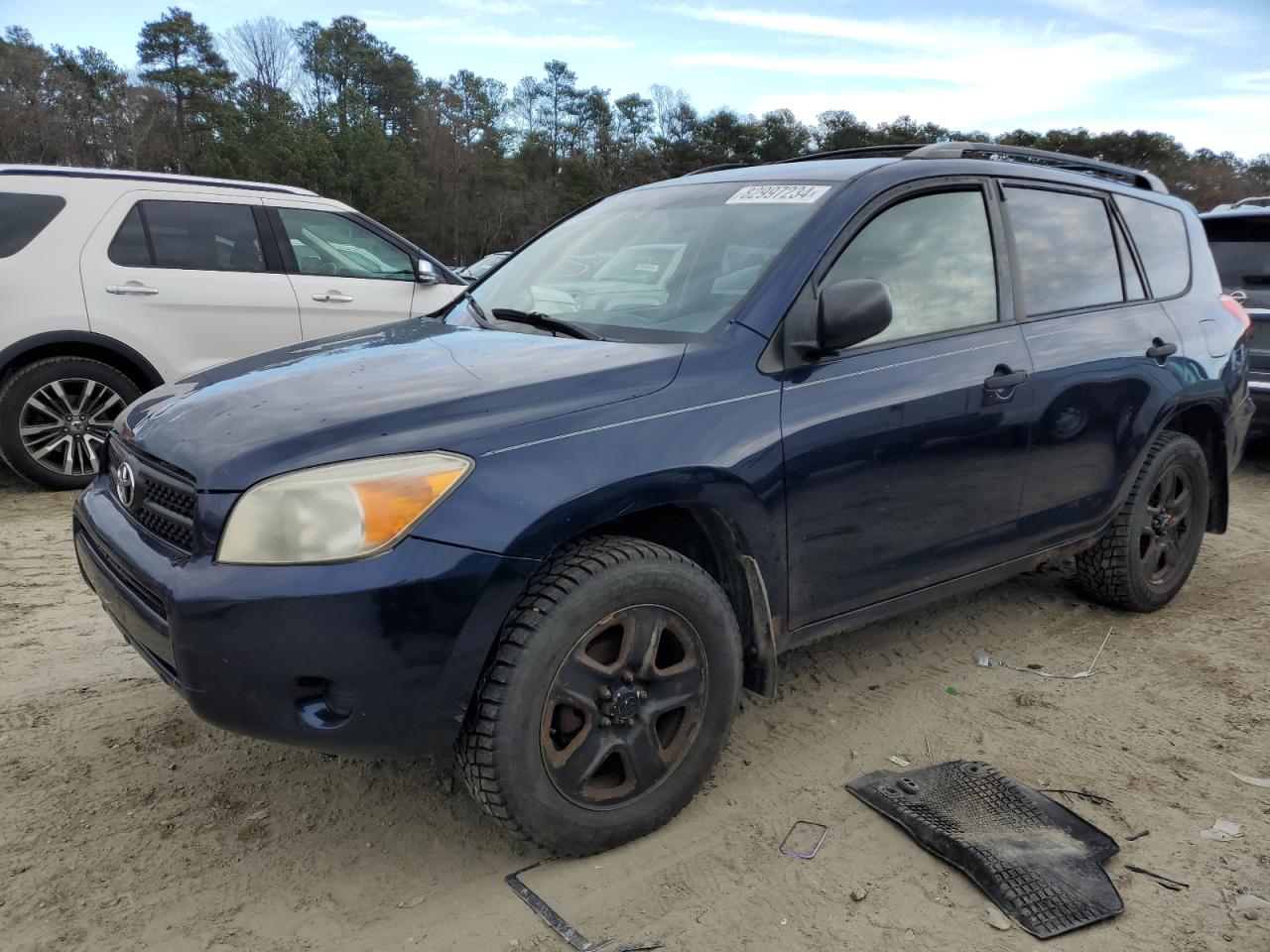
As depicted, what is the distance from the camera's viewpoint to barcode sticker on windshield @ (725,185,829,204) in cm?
297

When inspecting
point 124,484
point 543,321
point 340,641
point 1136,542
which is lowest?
point 1136,542

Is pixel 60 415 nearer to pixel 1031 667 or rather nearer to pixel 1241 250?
pixel 1031 667

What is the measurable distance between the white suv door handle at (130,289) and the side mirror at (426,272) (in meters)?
1.68

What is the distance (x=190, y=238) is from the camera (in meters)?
6.20

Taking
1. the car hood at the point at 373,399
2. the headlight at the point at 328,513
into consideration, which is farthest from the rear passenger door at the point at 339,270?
the headlight at the point at 328,513

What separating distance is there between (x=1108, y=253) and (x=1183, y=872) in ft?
8.00

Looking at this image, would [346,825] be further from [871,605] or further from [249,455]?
[871,605]

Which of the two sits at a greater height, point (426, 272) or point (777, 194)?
point (777, 194)

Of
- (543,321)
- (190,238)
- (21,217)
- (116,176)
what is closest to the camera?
(543,321)

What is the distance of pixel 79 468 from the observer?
5914mm

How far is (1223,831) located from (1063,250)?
2.11 m

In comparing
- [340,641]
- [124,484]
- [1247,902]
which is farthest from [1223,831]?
[124,484]

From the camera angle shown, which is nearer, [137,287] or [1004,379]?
[1004,379]

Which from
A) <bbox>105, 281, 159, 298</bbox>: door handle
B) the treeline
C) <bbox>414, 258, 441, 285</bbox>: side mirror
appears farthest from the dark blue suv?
the treeline
